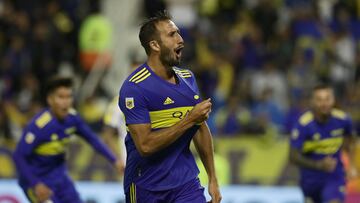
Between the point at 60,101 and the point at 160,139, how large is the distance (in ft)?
10.4

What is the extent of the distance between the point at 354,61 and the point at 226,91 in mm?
2230

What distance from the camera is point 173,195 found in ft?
25.1

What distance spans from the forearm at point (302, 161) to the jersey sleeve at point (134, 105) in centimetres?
403

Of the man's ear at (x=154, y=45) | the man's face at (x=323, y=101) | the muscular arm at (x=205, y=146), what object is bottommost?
the man's face at (x=323, y=101)

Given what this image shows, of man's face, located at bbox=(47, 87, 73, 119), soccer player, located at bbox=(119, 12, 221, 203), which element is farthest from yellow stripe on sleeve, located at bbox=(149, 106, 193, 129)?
man's face, located at bbox=(47, 87, 73, 119)

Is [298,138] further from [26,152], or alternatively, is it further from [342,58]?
[342,58]

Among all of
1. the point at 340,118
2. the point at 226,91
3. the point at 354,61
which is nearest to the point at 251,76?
the point at 226,91

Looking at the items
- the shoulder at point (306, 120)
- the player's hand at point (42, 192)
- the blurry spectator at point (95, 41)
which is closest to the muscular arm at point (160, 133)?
the player's hand at point (42, 192)

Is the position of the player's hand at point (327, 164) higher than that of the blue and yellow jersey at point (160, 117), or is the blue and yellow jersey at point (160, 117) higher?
the blue and yellow jersey at point (160, 117)

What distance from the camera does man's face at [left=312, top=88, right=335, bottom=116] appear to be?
11.4 metres

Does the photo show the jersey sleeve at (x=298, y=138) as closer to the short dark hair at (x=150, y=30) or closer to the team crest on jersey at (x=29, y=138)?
the team crest on jersey at (x=29, y=138)

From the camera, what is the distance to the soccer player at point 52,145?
33.7 ft

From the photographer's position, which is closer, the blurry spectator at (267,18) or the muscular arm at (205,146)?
the muscular arm at (205,146)

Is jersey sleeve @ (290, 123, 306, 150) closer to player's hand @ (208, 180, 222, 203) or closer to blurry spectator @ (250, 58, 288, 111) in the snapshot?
player's hand @ (208, 180, 222, 203)
